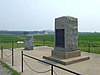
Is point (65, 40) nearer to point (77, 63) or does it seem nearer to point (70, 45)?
point (70, 45)

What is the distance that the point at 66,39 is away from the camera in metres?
12.3

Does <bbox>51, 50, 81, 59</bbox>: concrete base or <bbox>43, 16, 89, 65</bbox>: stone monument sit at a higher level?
<bbox>43, 16, 89, 65</bbox>: stone monument

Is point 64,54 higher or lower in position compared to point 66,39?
lower

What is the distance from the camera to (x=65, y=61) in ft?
36.0

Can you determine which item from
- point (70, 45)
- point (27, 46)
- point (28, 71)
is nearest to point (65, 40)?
point (70, 45)

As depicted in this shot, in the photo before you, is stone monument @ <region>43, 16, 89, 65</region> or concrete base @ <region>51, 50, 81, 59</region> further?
stone monument @ <region>43, 16, 89, 65</region>

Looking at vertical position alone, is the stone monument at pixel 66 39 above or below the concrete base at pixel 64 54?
above

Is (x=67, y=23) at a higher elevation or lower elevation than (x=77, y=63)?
higher

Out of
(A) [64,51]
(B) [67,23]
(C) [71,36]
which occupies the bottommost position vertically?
(A) [64,51]

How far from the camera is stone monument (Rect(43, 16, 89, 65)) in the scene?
12086 mm

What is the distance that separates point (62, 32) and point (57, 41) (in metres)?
0.87

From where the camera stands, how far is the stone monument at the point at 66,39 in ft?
39.7

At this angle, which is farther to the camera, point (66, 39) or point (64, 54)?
point (66, 39)

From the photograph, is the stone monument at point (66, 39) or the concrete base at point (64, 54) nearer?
the concrete base at point (64, 54)
